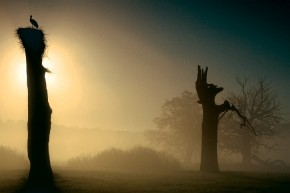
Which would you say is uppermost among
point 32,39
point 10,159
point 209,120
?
point 32,39

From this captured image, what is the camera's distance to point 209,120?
88.5ft

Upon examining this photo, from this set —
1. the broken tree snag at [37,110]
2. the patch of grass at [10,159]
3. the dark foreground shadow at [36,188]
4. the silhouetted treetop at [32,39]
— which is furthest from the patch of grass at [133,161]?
the silhouetted treetop at [32,39]

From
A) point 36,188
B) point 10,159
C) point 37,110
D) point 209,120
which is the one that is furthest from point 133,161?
point 36,188

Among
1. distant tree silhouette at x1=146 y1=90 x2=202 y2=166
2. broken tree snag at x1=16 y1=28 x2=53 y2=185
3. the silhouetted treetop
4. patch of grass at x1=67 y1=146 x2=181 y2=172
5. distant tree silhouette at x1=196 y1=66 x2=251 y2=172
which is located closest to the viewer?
broken tree snag at x1=16 y1=28 x2=53 y2=185

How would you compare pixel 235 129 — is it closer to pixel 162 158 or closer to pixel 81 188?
pixel 162 158

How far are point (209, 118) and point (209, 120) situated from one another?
6.1 inches

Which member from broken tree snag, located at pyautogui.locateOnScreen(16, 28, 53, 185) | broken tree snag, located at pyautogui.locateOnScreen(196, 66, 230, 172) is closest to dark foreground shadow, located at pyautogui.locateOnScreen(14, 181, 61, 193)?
broken tree snag, located at pyautogui.locateOnScreen(16, 28, 53, 185)

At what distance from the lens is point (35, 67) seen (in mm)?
17844

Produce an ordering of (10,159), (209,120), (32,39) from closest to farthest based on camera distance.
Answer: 1. (32,39)
2. (209,120)
3. (10,159)

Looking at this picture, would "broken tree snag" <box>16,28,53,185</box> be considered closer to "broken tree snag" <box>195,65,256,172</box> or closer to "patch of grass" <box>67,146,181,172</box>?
"broken tree snag" <box>195,65,256,172</box>

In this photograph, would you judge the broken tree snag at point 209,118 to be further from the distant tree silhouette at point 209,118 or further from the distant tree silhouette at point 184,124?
the distant tree silhouette at point 184,124

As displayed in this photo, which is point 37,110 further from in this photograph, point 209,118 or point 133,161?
point 133,161

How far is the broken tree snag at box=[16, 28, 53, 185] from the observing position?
655 inches

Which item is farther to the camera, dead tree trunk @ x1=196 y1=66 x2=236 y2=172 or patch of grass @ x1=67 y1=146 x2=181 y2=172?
patch of grass @ x1=67 y1=146 x2=181 y2=172
